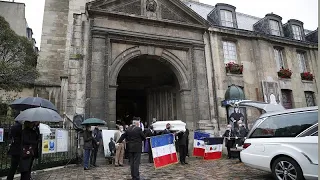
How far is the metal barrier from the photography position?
23.1 feet

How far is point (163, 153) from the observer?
8195 millimetres

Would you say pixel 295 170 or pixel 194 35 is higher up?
pixel 194 35

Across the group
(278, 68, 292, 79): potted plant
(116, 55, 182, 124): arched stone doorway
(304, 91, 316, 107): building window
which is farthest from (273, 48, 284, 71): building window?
(116, 55, 182, 124): arched stone doorway

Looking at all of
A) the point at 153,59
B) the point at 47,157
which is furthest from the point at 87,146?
the point at 153,59

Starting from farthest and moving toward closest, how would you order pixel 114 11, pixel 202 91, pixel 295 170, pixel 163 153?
1. pixel 202 91
2. pixel 114 11
3. pixel 163 153
4. pixel 295 170

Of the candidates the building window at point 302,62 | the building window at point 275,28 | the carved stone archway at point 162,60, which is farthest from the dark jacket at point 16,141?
the building window at point 302,62

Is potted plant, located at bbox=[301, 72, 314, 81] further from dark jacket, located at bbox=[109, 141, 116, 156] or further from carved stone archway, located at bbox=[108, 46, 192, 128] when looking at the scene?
dark jacket, located at bbox=[109, 141, 116, 156]

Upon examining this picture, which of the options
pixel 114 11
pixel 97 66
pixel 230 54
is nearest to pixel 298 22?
pixel 230 54

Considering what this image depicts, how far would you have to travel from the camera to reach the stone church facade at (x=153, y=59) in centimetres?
1161

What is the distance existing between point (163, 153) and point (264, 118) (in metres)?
3.62

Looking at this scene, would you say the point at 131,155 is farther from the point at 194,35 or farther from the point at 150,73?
the point at 150,73

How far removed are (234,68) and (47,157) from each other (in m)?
11.4

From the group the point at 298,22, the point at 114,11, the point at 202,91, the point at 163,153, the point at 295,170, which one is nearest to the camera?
the point at 295,170

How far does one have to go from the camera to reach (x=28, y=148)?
5.33 metres
